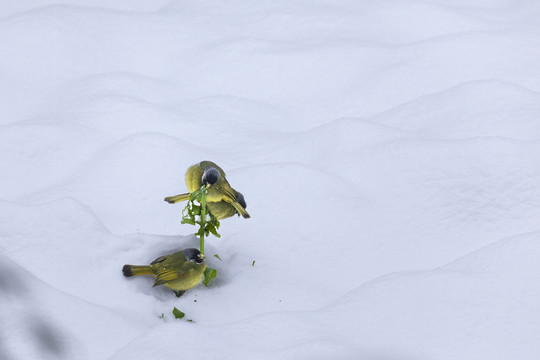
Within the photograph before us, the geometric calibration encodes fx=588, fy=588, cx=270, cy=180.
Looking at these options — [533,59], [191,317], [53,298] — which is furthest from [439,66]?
[53,298]

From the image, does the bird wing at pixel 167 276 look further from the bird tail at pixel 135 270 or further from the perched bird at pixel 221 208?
the perched bird at pixel 221 208

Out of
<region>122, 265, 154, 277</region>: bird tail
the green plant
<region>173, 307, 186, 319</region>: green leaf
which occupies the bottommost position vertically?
<region>173, 307, 186, 319</region>: green leaf

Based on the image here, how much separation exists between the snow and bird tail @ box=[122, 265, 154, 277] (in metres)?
0.06

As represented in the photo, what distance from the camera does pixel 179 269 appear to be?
2732mm

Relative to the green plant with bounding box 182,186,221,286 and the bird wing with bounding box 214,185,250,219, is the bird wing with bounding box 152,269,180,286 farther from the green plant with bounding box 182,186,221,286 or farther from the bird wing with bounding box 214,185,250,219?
the bird wing with bounding box 214,185,250,219

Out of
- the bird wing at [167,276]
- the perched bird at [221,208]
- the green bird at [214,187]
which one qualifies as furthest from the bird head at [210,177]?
the bird wing at [167,276]

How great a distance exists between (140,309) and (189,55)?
359cm

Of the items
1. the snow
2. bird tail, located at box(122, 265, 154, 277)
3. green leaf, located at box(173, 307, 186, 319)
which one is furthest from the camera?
bird tail, located at box(122, 265, 154, 277)

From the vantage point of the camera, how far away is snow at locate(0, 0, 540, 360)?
7.82 ft

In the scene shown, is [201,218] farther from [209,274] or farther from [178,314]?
[178,314]

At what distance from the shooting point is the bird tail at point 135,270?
111 inches

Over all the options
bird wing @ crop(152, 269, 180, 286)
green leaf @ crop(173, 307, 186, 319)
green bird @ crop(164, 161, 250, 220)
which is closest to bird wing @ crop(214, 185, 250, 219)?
green bird @ crop(164, 161, 250, 220)

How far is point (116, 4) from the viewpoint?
7305 mm

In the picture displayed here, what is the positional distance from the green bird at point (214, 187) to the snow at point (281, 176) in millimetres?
320
